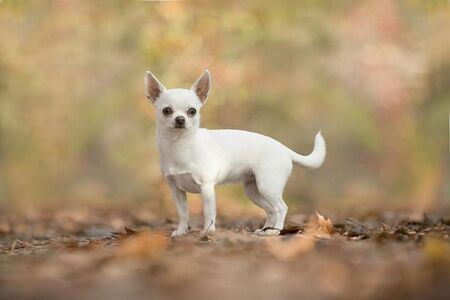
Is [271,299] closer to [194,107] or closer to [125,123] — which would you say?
[194,107]

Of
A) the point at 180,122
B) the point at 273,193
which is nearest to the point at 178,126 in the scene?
the point at 180,122

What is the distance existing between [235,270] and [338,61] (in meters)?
19.2

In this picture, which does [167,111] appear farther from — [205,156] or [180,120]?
[205,156]

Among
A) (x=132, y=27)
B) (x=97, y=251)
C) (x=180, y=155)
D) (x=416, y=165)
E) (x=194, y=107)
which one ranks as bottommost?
(x=416, y=165)

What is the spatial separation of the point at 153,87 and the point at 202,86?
366 mm

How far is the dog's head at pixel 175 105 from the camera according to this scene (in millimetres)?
5492

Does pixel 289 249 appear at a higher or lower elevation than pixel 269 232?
higher

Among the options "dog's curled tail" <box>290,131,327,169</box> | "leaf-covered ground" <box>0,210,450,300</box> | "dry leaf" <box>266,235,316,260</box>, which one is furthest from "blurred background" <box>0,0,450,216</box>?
"dry leaf" <box>266,235,316,260</box>

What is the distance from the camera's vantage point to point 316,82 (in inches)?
832

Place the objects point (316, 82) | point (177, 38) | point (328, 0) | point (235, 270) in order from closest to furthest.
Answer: point (235, 270) < point (177, 38) < point (328, 0) < point (316, 82)

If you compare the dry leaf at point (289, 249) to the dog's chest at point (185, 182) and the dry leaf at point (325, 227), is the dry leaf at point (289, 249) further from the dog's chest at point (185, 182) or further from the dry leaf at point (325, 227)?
the dog's chest at point (185, 182)

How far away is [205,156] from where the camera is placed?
221 inches

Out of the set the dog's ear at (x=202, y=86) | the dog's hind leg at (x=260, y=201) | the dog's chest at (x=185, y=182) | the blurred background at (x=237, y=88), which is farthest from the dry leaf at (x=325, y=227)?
the blurred background at (x=237, y=88)

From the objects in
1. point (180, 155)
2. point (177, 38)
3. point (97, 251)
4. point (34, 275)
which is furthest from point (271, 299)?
point (177, 38)
